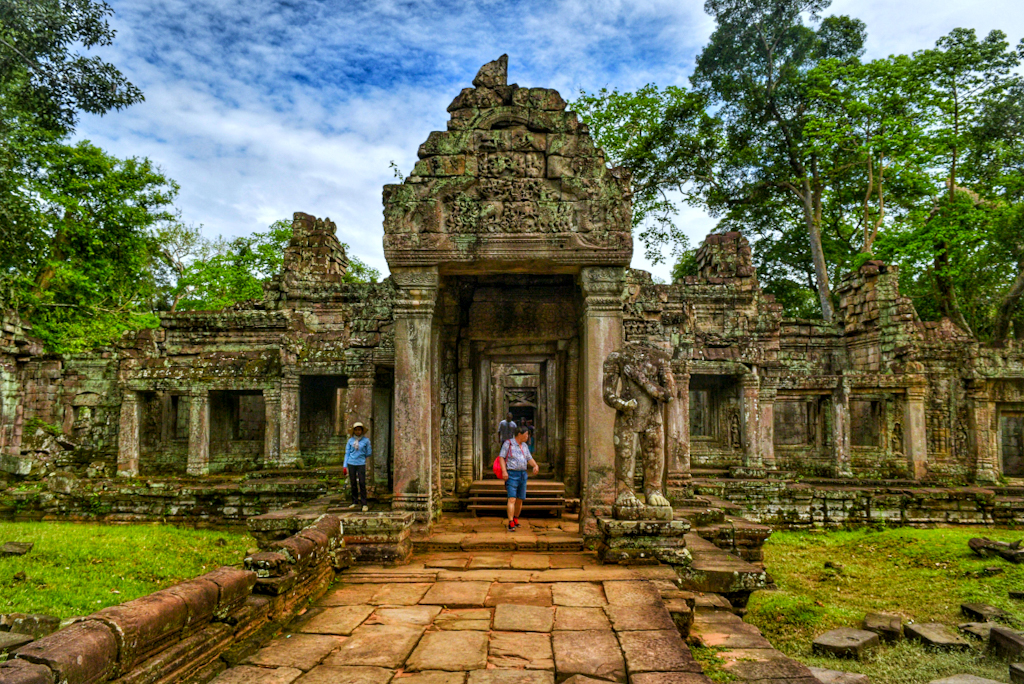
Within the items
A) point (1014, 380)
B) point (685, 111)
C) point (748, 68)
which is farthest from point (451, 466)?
point (748, 68)

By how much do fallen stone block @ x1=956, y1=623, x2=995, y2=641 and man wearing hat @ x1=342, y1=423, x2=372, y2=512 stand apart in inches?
279

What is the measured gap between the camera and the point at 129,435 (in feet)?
45.9

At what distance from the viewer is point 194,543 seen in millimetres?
10219

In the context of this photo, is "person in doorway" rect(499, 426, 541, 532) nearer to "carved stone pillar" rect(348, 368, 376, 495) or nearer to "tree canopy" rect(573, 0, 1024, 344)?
"carved stone pillar" rect(348, 368, 376, 495)

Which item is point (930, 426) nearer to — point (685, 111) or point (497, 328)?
point (497, 328)

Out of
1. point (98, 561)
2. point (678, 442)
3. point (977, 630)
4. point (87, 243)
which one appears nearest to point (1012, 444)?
point (678, 442)

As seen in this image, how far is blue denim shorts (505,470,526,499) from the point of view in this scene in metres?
7.76

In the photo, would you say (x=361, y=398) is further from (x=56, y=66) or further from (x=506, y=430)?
(x=56, y=66)

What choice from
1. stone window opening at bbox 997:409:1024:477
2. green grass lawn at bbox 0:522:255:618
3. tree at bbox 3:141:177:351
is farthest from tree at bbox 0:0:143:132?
stone window opening at bbox 997:409:1024:477

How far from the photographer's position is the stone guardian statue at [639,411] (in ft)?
20.7

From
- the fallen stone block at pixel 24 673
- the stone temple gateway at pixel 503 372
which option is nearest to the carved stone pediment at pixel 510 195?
the stone temple gateway at pixel 503 372

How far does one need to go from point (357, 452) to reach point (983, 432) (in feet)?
51.7

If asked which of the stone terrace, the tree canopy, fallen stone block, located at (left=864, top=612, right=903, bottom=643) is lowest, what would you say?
fallen stone block, located at (left=864, top=612, right=903, bottom=643)

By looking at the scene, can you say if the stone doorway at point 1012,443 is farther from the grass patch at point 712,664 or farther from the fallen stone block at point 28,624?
the fallen stone block at point 28,624
